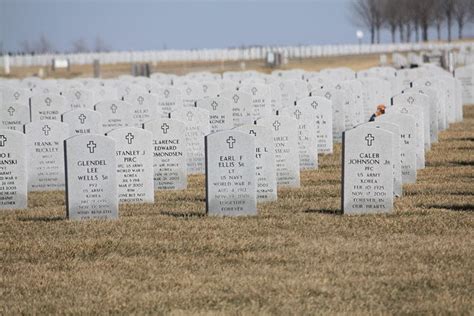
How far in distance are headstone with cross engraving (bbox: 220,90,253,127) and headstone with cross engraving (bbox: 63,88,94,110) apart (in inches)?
152

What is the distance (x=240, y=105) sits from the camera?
23094 mm

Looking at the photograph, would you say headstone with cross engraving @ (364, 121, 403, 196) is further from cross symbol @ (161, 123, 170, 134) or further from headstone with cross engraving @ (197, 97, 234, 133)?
headstone with cross engraving @ (197, 97, 234, 133)

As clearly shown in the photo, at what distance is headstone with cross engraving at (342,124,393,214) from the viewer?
14.1 m

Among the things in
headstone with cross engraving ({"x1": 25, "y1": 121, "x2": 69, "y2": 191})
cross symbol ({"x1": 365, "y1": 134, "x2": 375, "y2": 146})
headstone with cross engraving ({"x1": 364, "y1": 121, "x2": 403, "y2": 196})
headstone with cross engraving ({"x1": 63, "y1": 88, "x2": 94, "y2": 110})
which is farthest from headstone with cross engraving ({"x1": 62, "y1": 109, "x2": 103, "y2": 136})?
headstone with cross engraving ({"x1": 63, "y1": 88, "x2": 94, "y2": 110})

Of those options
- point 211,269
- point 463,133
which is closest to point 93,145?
point 211,269

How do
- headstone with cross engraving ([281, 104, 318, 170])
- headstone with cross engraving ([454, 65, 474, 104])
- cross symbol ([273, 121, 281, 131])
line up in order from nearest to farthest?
cross symbol ([273, 121, 281, 131])
headstone with cross engraving ([281, 104, 318, 170])
headstone with cross engraving ([454, 65, 474, 104])

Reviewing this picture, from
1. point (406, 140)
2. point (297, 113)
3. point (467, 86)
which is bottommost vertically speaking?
point (406, 140)

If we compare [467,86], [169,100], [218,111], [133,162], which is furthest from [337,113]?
[467,86]

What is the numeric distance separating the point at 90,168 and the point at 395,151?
3.72m

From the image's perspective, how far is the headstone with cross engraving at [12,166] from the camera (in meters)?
15.3

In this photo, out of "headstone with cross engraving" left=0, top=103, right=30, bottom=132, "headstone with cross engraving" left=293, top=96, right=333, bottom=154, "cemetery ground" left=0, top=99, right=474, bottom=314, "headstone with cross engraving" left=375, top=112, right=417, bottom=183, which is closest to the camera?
"cemetery ground" left=0, top=99, right=474, bottom=314

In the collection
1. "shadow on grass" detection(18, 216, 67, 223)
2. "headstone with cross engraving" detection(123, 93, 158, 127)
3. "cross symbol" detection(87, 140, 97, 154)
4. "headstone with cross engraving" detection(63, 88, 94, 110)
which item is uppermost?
"headstone with cross engraving" detection(63, 88, 94, 110)

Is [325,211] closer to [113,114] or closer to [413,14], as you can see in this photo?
[113,114]

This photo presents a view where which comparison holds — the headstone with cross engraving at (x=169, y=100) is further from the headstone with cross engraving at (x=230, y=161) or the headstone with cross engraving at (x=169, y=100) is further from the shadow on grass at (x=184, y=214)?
the headstone with cross engraving at (x=230, y=161)
